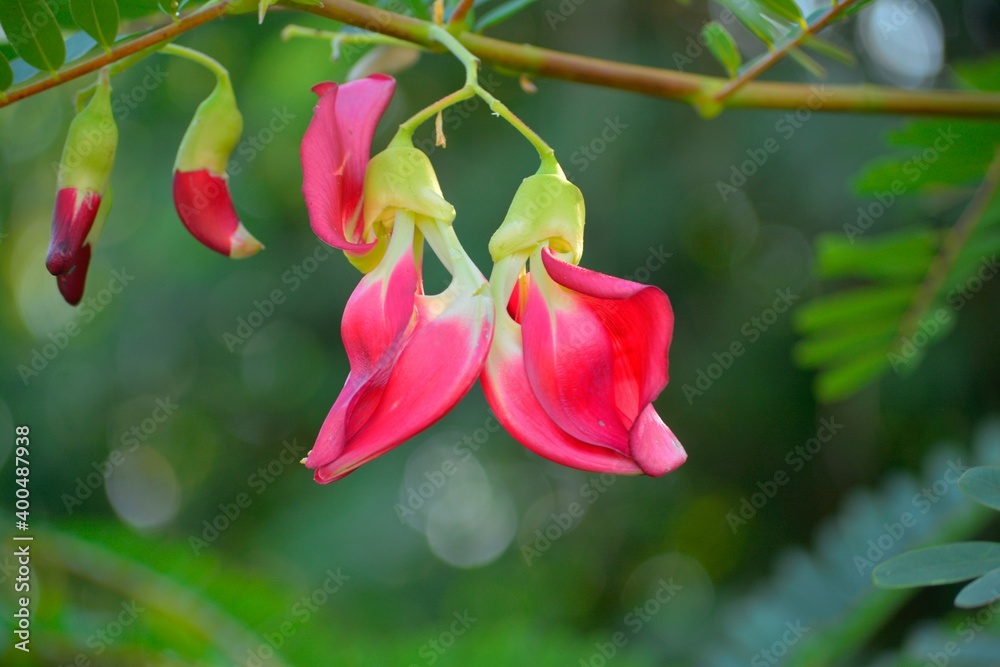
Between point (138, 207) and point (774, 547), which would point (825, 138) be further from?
point (138, 207)

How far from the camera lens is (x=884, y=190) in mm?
1057

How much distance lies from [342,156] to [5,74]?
239mm

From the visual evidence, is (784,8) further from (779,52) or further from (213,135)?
(213,135)

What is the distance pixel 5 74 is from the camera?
606mm

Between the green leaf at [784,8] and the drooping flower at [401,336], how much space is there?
0.33 meters

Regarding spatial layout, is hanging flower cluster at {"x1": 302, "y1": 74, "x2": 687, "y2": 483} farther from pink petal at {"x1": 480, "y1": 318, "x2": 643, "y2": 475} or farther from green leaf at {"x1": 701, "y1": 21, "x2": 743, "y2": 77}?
green leaf at {"x1": 701, "y1": 21, "x2": 743, "y2": 77}

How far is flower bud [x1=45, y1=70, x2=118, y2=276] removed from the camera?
61 centimetres

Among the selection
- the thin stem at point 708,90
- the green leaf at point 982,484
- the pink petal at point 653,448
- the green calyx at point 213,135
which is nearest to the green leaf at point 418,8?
the thin stem at point 708,90

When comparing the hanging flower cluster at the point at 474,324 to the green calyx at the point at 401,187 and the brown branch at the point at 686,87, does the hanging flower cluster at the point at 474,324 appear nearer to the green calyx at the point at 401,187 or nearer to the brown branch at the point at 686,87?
the green calyx at the point at 401,187

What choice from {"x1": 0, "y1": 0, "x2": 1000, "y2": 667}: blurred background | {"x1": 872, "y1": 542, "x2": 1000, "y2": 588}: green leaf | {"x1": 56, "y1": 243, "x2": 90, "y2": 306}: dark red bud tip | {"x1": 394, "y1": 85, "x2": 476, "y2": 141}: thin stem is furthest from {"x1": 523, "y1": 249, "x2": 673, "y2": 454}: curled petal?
{"x1": 0, "y1": 0, "x2": 1000, "y2": 667}: blurred background

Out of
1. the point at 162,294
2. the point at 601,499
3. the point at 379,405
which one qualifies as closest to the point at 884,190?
the point at 379,405

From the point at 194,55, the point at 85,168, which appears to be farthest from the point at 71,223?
the point at 194,55

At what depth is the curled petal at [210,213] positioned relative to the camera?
2.17ft

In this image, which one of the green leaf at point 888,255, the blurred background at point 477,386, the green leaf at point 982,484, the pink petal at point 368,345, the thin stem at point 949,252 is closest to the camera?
the pink petal at point 368,345
